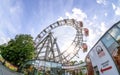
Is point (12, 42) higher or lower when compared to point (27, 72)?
higher

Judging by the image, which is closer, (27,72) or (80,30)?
(27,72)

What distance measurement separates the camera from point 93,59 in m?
17.5

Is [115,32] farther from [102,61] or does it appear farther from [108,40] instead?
[102,61]

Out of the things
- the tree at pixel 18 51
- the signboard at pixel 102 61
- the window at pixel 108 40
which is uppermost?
the tree at pixel 18 51

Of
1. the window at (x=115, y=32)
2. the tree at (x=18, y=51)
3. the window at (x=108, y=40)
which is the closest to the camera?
the window at (x=115, y=32)

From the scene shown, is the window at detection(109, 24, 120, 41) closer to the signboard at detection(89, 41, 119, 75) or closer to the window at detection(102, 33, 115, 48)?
the window at detection(102, 33, 115, 48)

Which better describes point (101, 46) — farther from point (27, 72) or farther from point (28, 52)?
point (28, 52)

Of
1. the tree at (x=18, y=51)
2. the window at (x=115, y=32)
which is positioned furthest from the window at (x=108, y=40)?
the tree at (x=18, y=51)

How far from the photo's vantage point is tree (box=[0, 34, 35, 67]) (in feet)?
161

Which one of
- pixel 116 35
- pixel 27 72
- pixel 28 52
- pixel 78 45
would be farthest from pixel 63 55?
pixel 116 35

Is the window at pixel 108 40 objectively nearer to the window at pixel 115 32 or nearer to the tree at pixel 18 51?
the window at pixel 115 32

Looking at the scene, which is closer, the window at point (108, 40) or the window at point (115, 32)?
the window at point (115, 32)

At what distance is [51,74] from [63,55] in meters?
11.2

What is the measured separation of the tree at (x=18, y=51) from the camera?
161ft
